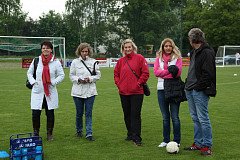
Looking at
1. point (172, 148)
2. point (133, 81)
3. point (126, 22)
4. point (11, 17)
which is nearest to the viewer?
point (172, 148)

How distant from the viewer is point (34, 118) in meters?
7.65

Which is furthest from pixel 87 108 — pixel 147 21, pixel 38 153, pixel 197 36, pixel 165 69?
pixel 147 21

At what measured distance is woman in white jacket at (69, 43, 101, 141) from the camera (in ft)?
25.7

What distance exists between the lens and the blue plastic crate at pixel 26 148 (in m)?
5.89

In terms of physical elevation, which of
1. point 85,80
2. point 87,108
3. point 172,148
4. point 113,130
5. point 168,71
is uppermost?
point 168,71

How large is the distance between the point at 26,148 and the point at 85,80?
2.20m

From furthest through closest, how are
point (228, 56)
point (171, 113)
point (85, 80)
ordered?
1. point (228, 56)
2. point (85, 80)
3. point (171, 113)

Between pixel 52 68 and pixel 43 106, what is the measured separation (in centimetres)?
76

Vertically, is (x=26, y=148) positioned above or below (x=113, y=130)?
above

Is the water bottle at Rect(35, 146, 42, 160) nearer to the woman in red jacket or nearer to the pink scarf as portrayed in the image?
the pink scarf

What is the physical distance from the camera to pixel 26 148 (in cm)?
600

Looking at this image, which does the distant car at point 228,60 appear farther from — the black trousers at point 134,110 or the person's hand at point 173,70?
the person's hand at point 173,70

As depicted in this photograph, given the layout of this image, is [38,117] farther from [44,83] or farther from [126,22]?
[126,22]

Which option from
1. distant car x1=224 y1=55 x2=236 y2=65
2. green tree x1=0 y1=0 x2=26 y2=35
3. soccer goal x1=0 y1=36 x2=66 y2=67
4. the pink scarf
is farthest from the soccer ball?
green tree x1=0 y1=0 x2=26 y2=35
